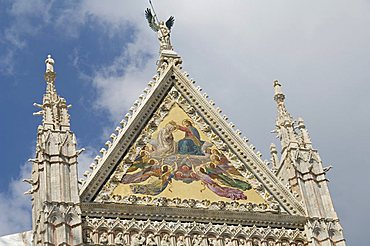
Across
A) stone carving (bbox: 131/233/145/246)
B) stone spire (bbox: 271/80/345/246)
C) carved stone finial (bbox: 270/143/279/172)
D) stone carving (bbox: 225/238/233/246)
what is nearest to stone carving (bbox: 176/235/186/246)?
stone carving (bbox: 131/233/145/246)

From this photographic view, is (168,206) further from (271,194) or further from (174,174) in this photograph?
(271,194)

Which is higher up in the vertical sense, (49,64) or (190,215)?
(49,64)

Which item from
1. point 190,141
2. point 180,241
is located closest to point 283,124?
point 190,141

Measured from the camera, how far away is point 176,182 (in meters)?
16.7

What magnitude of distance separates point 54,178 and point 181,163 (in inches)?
104

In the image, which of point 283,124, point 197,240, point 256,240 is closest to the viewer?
point 197,240

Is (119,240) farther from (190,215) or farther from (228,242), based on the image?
(228,242)

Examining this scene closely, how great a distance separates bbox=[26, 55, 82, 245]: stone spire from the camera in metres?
15.1

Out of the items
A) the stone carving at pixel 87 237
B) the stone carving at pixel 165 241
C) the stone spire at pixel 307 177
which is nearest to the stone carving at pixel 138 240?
the stone carving at pixel 165 241

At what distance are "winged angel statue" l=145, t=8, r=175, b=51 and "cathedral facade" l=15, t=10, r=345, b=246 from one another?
58 centimetres

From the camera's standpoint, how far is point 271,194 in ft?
56.3

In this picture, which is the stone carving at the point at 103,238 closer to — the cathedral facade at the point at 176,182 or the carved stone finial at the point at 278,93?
the cathedral facade at the point at 176,182

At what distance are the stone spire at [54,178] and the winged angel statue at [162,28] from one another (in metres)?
2.80

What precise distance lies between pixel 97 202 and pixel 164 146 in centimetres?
205
